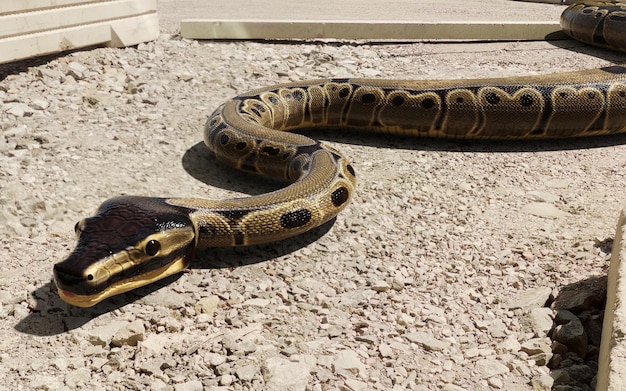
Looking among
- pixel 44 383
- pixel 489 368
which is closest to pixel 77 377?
pixel 44 383

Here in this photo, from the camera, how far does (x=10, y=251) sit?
4441mm

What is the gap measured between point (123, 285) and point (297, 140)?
2.35 meters

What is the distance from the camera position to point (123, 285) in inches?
152

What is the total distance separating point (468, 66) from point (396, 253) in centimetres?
478

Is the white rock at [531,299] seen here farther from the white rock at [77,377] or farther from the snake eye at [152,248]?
the white rock at [77,377]

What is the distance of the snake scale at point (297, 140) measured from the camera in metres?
3.89

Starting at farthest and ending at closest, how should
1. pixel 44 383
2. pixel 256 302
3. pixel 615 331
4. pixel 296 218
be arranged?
1. pixel 296 218
2. pixel 256 302
3. pixel 44 383
4. pixel 615 331

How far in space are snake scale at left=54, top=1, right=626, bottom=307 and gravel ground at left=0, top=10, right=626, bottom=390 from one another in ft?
0.65

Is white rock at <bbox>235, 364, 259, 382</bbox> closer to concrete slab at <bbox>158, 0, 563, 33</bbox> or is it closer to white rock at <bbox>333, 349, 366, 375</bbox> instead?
white rock at <bbox>333, 349, 366, 375</bbox>

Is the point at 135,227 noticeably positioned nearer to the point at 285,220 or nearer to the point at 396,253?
the point at 285,220

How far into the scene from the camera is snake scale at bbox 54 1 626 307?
3.89 m

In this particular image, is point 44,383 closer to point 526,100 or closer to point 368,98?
point 368,98

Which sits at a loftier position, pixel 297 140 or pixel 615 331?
pixel 615 331

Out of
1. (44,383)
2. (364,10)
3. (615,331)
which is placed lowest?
(364,10)
